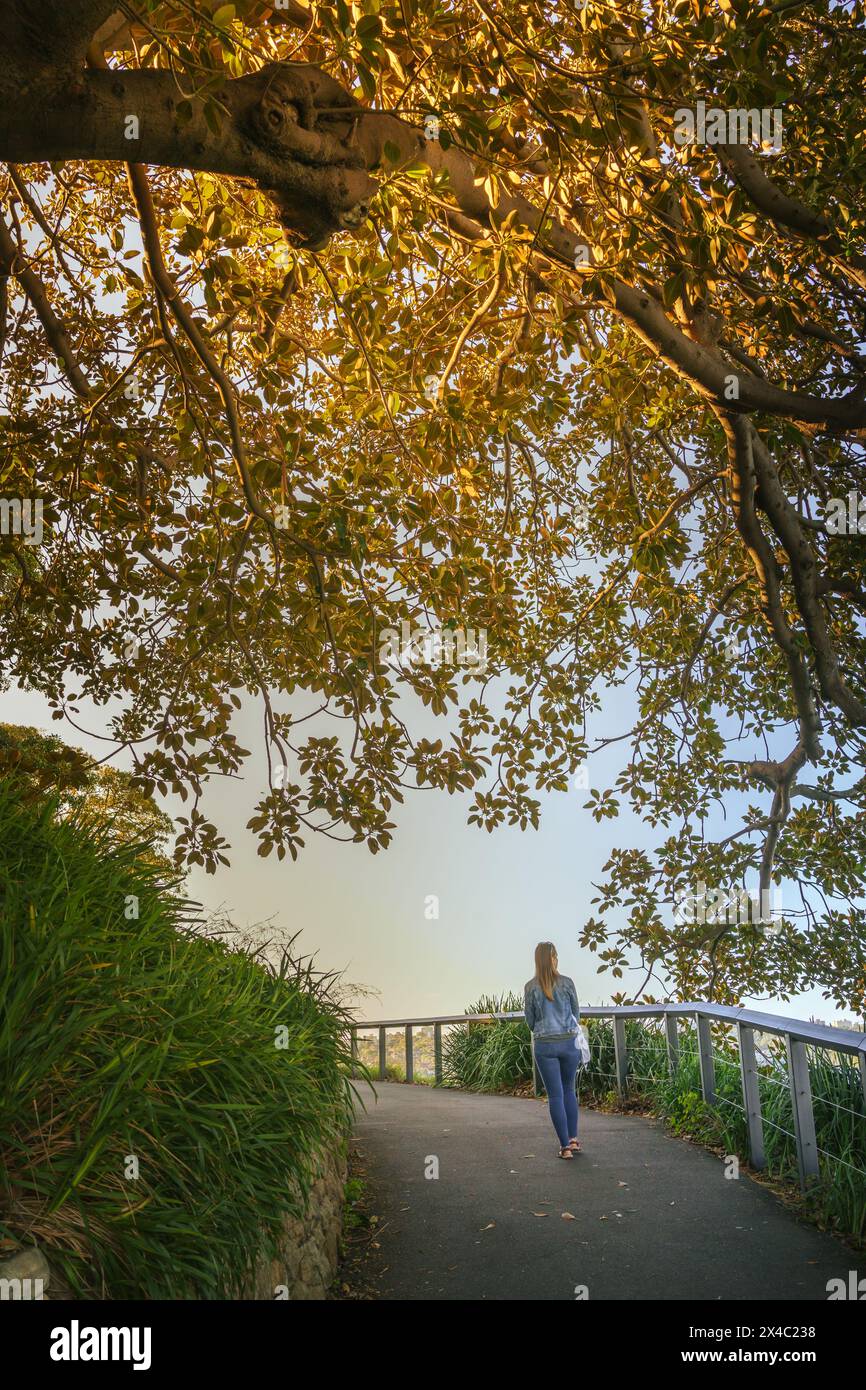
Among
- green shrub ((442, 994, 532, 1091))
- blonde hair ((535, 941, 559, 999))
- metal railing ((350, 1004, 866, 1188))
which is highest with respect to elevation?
blonde hair ((535, 941, 559, 999))

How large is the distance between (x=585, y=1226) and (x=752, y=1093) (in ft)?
6.10

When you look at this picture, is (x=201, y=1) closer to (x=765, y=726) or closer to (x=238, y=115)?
(x=238, y=115)

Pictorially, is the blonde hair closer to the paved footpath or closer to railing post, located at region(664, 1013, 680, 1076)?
the paved footpath

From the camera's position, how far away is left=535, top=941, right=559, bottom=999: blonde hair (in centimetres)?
807

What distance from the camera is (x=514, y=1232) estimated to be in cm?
564

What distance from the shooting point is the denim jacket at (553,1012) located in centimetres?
802

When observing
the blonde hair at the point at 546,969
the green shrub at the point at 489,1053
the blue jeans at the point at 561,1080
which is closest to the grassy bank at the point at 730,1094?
the green shrub at the point at 489,1053

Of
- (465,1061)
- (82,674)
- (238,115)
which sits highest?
(238,115)

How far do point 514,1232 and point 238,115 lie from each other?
609 cm

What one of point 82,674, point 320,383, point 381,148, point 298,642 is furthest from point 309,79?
point 82,674

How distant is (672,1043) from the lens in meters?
9.27

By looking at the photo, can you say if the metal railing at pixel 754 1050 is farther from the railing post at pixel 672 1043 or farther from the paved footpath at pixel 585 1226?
the paved footpath at pixel 585 1226

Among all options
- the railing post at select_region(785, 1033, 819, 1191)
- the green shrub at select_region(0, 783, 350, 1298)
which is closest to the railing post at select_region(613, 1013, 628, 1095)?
the railing post at select_region(785, 1033, 819, 1191)

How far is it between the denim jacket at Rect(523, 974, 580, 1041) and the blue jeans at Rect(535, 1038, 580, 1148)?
0.09m
